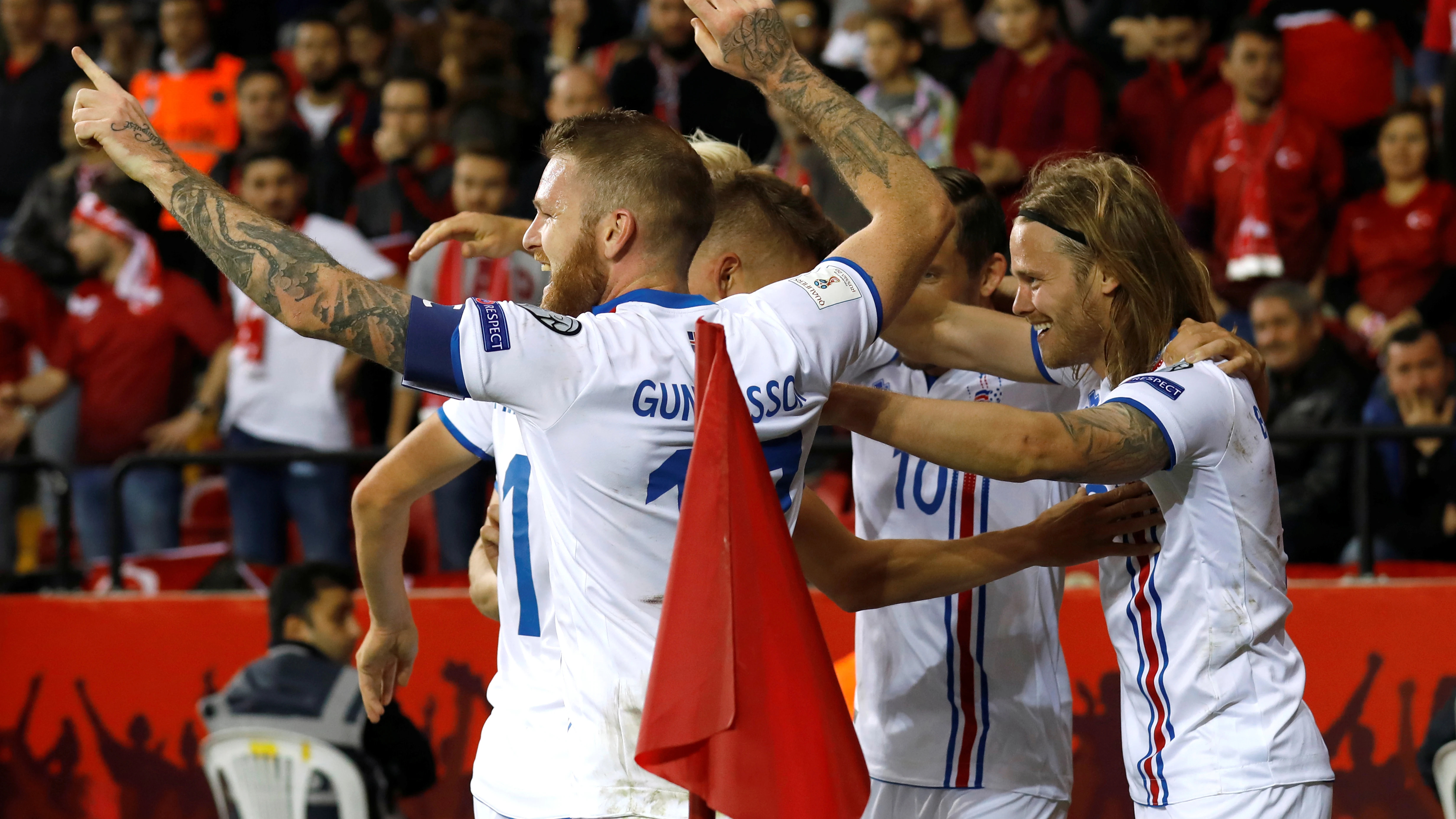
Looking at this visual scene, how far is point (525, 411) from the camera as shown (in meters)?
2.49

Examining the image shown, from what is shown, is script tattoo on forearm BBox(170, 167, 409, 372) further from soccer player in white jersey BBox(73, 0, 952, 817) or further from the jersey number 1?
the jersey number 1

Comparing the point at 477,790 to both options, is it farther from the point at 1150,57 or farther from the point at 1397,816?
the point at 1150,57

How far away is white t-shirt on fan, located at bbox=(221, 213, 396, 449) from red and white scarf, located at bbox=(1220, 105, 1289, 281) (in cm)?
405

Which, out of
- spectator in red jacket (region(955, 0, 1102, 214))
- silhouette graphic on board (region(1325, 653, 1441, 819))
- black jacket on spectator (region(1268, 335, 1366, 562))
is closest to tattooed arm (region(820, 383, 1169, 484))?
silhouette graphic on board (region(1325, 653, 1441, 819))

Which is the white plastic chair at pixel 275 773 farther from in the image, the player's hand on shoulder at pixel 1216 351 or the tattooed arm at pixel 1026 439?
the player's hand on shoulder at pixel 1216 351

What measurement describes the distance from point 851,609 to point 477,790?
931 mm

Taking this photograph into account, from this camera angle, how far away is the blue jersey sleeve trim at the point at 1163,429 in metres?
2.81

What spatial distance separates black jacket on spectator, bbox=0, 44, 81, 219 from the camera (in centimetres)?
1003

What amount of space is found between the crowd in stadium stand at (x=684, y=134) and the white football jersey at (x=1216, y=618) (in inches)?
132

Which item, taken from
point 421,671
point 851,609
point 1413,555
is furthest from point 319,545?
point 1413,555

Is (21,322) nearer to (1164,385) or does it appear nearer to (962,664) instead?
(962,664)

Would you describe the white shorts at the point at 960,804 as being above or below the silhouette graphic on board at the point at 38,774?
above

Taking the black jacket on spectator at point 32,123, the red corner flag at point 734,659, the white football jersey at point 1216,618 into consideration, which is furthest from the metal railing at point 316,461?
the black jacket on spectator at point 32,123

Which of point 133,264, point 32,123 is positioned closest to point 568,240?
point 133,264
